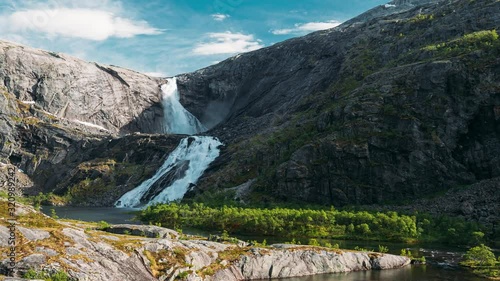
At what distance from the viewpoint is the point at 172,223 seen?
8538 centimetres

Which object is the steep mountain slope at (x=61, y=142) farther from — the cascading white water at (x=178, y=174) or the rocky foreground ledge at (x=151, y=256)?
the rocky foreground ledge at (x=151, y=256)

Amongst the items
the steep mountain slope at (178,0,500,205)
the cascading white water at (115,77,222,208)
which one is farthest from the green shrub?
the cascading white water at (115,77,222,208)

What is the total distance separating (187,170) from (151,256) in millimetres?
100965

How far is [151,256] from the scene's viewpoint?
123ft

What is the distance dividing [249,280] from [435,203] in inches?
2258

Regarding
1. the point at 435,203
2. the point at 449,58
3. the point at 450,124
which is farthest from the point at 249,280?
the point at 449,58

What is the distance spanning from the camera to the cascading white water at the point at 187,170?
5074 inches

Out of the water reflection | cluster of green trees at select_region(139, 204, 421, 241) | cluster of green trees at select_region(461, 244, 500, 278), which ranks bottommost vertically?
the water reflection

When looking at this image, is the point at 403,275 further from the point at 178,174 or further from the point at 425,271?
the point at 178,174

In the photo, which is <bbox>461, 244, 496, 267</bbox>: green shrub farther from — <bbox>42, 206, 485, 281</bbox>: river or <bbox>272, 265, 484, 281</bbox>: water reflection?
<bbox>272, 265, 484, 281</bbox>: water reflection

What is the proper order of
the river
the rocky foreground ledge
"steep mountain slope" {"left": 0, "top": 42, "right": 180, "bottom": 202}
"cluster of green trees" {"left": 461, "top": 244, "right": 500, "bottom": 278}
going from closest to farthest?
Result: 1. the rocky foreground ledge
2. the river
3. "cluster of green trees" {"left": 461, "top": 244, "right": 500, "bottom": 278}
4. "steep mountain slope" {"left": 0, "top": 42, "right": 180, "bottom": 202}

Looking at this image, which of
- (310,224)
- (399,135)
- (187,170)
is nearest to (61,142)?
(187,170)

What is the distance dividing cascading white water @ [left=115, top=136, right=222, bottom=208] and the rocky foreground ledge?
3204 inches

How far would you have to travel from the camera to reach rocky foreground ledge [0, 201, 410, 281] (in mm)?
31688
